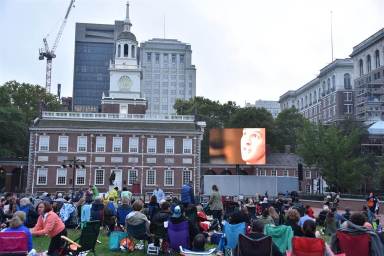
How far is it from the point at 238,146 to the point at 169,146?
911 cm

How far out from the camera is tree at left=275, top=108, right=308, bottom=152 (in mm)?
76188

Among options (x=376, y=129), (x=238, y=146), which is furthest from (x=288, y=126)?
(x=238, y=146)

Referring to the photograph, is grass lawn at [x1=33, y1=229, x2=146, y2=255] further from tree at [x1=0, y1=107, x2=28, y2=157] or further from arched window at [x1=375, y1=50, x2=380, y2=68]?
arched window at [x1=375, y1=50, x2=380, y2=68]

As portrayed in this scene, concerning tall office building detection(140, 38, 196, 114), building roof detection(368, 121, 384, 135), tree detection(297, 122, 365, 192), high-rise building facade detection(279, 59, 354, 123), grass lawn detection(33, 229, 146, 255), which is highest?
tall office building detection(140, 38, 196, 114)

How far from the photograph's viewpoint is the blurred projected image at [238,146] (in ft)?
145

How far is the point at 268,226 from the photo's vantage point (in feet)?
32.7

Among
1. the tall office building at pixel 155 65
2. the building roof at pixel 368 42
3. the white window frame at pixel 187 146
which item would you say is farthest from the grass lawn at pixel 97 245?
the tall office building at pixel 155 65

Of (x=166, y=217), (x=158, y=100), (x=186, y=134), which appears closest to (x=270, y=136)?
(x=186, y=134)

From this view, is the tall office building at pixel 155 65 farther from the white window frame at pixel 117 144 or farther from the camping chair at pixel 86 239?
the camping chair at pixel 86 239

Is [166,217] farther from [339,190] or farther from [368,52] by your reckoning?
[368,52]

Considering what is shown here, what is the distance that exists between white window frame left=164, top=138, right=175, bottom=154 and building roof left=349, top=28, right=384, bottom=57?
40852 millimetres

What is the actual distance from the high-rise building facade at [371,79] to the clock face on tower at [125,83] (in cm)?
3646

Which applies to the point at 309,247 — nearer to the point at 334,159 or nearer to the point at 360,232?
the point at 360,232

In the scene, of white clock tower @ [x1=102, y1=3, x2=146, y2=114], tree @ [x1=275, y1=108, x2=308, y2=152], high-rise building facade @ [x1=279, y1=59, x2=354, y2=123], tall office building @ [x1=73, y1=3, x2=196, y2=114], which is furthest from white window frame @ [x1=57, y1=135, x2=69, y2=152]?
tall office building @ [x1=73, y1=3, x2=196, y2=114]
